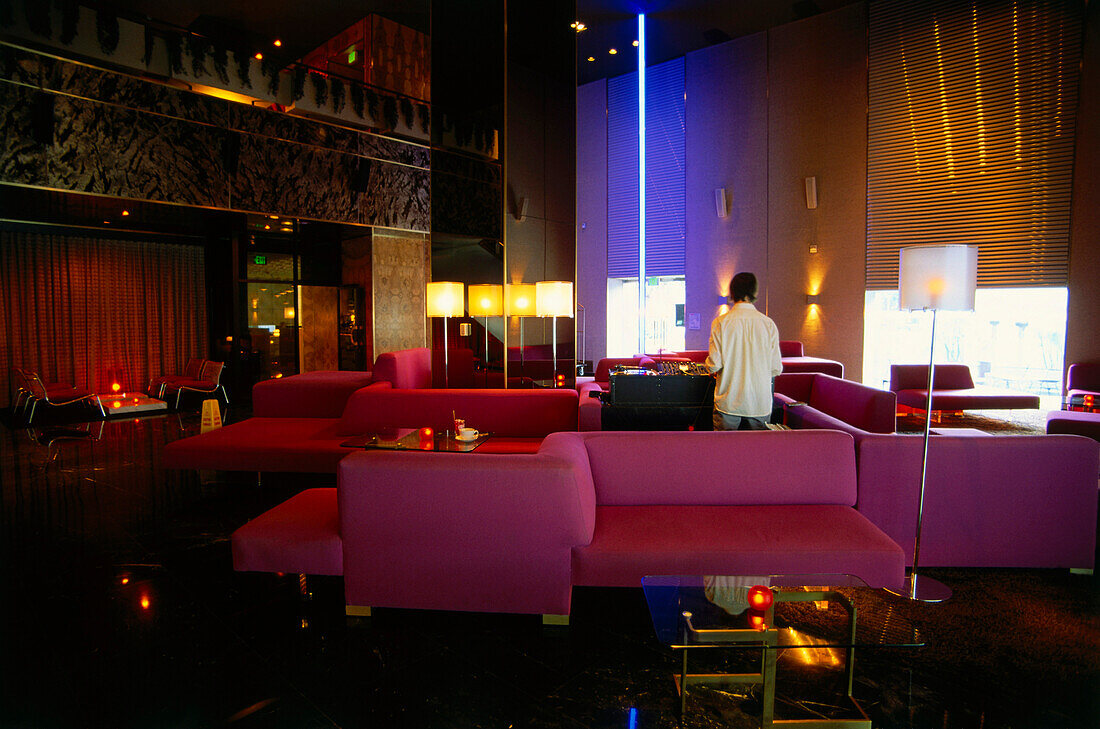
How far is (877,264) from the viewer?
9539 mm

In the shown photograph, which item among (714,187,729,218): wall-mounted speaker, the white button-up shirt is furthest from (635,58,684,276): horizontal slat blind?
the white button-up shirt

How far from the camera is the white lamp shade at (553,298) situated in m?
5.53

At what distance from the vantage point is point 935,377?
7895 mm

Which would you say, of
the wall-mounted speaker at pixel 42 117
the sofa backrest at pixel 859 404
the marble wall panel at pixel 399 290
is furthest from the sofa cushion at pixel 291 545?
the marble wall panel at pixel 399 290

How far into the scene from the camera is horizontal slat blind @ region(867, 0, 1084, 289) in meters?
8.13

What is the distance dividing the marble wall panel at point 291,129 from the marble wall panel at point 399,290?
5.09 feet

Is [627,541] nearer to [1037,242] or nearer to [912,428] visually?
[912,428]

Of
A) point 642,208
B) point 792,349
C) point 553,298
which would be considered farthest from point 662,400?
point 642,208

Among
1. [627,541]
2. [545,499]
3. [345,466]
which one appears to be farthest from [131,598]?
[627,541]

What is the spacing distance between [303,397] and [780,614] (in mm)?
4934

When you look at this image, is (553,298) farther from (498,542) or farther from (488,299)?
(498,542)

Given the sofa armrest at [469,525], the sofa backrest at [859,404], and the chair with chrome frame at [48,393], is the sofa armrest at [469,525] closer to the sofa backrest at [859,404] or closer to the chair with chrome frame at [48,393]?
the sofa backrest at [859,404]

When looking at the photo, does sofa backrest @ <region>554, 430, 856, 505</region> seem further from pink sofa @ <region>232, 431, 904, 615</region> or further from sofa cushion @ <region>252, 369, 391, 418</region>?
sofa cushion @ <region>252, 369, 391, 418</region>

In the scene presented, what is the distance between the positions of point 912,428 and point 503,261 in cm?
524
